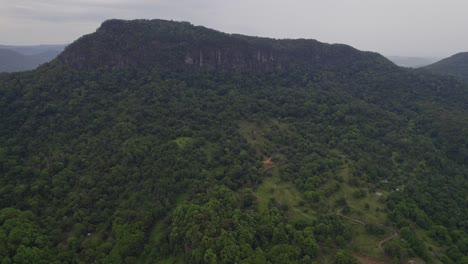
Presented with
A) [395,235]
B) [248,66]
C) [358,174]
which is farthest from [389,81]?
[395,235]

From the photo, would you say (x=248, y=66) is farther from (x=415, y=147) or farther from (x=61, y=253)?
(x=61, y=253)

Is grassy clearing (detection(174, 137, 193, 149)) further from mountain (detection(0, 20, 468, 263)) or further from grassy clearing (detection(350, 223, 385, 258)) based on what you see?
grassy clearing (detection(350, 223, 385, 258))

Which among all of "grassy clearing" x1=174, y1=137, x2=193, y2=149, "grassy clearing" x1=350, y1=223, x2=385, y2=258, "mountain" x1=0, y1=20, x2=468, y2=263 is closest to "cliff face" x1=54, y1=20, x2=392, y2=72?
"mountain" x1=0, y1=20, x2=468, y2=263

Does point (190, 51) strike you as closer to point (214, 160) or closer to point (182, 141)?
point (182, 141)

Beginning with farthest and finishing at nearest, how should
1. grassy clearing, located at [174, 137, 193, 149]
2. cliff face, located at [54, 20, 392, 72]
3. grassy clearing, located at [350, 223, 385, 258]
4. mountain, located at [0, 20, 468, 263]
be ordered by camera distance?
cliff face, located at [54, 20, 392, 72], grassy clearing, located at [174, 137, 193, 149], grassy clearing, located at [350, 223, 385, 258], mountain, located at [0, 20, 468, 263]

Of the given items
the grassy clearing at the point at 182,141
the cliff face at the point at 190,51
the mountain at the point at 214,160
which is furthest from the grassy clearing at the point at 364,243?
the cliff face at the point at 190,51

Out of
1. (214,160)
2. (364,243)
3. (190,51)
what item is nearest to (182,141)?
(214,160)
